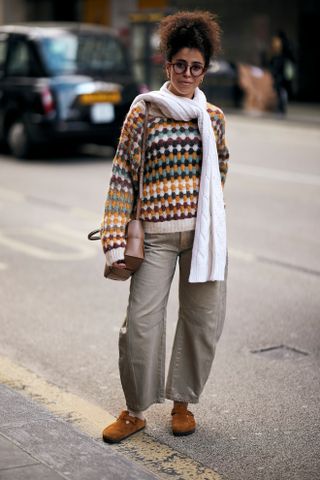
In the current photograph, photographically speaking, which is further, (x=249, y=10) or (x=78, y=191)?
(x=249, y=10)

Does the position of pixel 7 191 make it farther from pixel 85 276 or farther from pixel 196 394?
pixel 196 394

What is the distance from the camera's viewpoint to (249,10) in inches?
1025

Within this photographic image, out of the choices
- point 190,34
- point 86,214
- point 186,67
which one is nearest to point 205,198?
point 186,67

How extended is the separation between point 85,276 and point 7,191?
4181mm

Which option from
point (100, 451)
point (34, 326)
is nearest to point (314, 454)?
point (100, 451)

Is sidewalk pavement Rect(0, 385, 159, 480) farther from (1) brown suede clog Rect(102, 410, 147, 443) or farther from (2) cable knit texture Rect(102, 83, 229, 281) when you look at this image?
(2) cable knit texture Rect(102, 83, 229, 281)

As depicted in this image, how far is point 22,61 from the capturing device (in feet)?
47.4

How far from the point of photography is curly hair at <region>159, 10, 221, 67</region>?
427 cm

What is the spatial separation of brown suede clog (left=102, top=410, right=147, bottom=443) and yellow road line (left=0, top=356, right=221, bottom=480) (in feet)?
0.11

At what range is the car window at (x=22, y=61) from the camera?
14.2 meters

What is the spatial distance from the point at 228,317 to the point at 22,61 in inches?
348

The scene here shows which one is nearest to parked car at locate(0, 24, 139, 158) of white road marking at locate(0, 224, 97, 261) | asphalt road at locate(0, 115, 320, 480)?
asphalt road at locate(0, 115, 320, 480)

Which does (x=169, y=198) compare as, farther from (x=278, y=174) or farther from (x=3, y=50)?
(x=3, y=50)

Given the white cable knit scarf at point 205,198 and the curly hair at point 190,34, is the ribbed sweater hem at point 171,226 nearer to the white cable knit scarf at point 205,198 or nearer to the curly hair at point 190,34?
the white cable knit scarf at point 205,198
